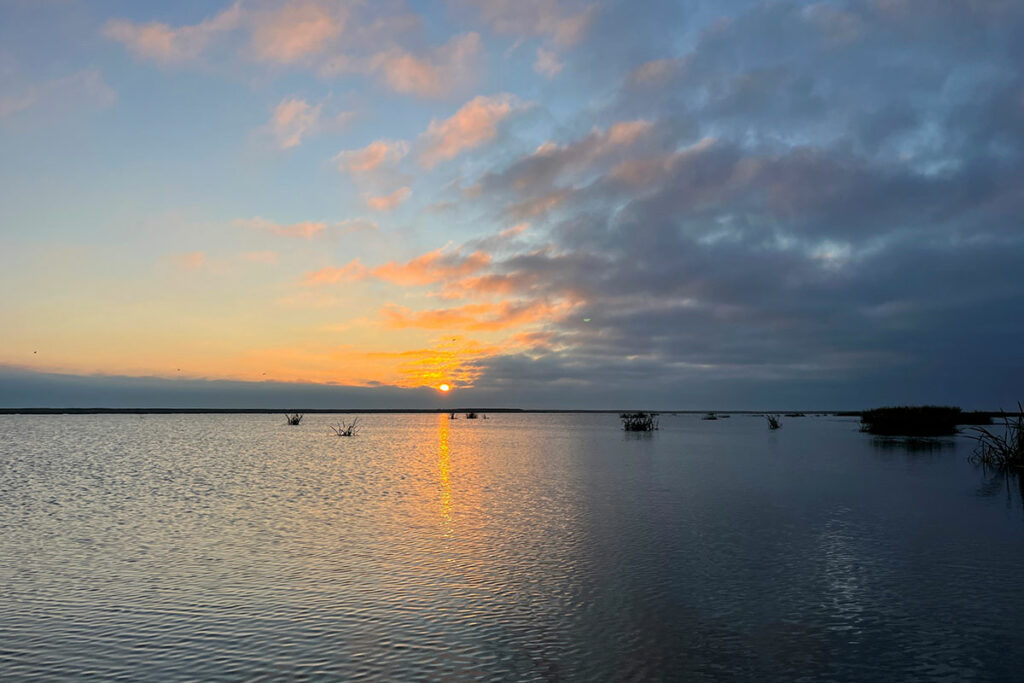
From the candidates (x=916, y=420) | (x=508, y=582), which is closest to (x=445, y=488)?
(x=508, y=582)

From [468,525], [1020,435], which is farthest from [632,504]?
[1020,435]

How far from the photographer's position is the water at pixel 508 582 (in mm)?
8750

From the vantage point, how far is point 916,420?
75188 millimetres

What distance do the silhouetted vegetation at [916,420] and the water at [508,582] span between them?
181 feet

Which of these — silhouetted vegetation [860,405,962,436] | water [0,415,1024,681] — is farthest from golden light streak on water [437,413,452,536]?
silhouetted vegetation [860,405,962,436]

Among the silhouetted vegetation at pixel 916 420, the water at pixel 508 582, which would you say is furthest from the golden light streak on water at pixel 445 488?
the silhouetted vegetation at pixel 916 420

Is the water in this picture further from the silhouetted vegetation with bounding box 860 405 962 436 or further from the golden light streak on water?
the silhouetted vegetation with bounding box 860 405 962 436

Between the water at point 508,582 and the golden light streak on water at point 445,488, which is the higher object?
the water at point 508,582

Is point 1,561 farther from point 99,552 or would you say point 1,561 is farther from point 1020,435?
point 1020,435

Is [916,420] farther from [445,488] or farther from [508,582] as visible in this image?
[508,582]

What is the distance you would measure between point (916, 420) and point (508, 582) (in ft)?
257

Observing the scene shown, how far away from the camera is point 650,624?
33.8 ft

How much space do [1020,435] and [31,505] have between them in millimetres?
46017

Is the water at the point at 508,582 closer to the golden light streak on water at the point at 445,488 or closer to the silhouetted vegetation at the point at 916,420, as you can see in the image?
the golden light streak on water at the point at 445,488
